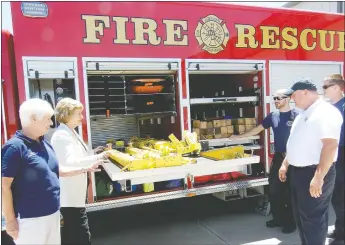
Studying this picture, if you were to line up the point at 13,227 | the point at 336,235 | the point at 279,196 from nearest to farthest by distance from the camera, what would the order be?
the point at 13,227 → the point at 336,235 → the point at 279,196

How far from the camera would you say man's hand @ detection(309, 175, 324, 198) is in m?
2.49

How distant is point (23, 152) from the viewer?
200 cm

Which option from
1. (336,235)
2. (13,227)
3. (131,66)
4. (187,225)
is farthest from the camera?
(187,225)

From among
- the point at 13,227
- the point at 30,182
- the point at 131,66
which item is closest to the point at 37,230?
the point at 13,227

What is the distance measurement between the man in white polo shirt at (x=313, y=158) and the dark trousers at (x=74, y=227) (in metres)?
1.96

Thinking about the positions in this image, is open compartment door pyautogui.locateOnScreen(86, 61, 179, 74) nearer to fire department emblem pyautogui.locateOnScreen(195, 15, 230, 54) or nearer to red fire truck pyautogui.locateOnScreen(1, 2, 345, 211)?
red fire truck pyautogui.locateOnScreen(1, 2, 345, 211)

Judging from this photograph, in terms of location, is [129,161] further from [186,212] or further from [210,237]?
[186,212]

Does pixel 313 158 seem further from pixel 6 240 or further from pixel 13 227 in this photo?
pixel 6 240

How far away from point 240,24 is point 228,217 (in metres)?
2.69

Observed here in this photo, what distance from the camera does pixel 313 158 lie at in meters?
2.61

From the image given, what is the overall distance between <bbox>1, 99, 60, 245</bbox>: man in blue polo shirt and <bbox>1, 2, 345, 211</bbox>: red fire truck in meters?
0.65

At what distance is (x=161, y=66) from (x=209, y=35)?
0.76 meters

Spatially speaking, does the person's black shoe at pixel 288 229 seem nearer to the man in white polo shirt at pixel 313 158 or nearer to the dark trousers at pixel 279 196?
the dark trousers at pixel 279 196

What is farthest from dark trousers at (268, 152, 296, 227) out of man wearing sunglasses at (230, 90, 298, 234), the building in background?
the building in background
